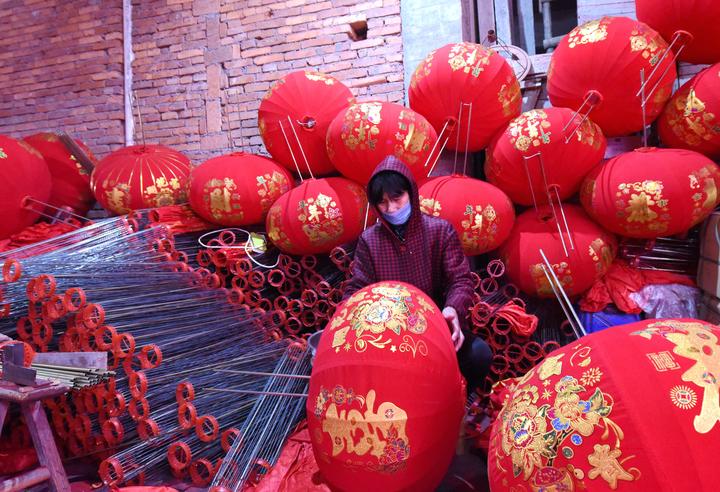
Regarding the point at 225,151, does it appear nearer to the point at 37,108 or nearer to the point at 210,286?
the point at 210,286

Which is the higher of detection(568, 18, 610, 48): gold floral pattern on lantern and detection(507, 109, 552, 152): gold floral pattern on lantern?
detection(568, 18, 610, 48): gold floral pattern on lantern

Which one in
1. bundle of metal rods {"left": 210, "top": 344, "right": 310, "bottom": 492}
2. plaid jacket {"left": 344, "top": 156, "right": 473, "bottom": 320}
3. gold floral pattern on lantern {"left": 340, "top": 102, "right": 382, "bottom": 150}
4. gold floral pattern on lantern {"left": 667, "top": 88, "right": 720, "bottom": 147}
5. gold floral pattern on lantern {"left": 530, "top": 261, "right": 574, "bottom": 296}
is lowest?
bundle of metal rods {"left": 210, "top": 344, "right": 310, "bottom": 492}

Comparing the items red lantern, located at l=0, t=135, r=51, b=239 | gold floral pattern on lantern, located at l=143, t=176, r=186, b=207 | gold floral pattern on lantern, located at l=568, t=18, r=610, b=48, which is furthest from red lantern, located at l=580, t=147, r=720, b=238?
red lantern, located at l=0, t=135, r=51, b=239

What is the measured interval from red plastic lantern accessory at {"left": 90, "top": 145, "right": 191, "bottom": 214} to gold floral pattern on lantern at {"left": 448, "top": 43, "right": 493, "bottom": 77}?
2344mm

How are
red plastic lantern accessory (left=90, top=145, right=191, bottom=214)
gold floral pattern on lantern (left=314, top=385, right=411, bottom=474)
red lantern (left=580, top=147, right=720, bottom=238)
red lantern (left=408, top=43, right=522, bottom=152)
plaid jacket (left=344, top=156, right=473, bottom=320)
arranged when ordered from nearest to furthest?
gold floral pattern on lantern (left=314, top=385, right=411, bottom=474)
plaid jacket (left=344, top=156, right=473, bottom=320)
red lantern (left=580, top=147, right=720, bottom=238)
red lantern (left=408, top=43, right=522, bottom=152)
red plastic lantern accessory (left=90, top=145, right=191, bottom=214)

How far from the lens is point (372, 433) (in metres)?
1.58

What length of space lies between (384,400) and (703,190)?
7.27 feet

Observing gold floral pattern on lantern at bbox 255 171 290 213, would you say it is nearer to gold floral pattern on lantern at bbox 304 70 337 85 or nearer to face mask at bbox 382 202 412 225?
gold floral pattern on lantern at bbox 304 70 337 85

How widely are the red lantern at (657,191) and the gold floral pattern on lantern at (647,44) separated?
0.55 meters

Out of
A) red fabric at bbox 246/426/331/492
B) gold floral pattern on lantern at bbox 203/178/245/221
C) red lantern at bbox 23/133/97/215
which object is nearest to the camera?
red fabric at bbox 246/426/331/492

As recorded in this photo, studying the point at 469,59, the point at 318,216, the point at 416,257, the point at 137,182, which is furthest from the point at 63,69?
the point at 416,257

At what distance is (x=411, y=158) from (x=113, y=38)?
13.8ft

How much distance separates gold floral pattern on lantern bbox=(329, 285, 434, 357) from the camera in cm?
167

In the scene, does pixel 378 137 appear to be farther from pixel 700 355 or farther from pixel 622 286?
pixel 700 355
